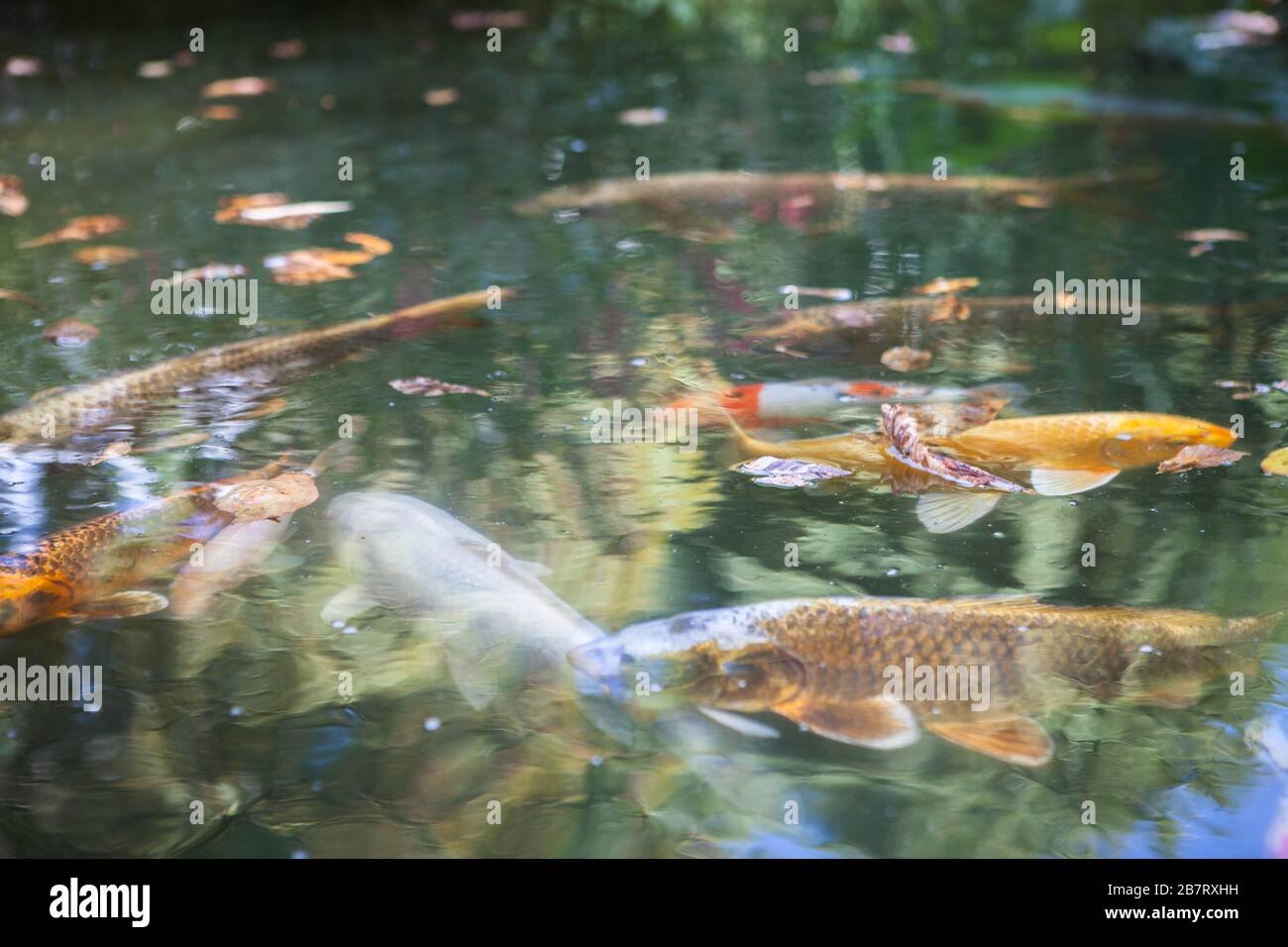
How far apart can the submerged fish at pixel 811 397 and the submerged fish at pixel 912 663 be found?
31.8 inches

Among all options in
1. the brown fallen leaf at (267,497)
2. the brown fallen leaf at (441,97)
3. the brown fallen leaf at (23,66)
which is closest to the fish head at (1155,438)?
the brown fallen leaf at (267,497)

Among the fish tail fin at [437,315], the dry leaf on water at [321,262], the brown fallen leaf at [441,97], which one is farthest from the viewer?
the brown fallen leaf at [441,97]

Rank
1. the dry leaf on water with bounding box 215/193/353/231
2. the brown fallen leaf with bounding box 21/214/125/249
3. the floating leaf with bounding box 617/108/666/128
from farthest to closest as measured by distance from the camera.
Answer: the floating leaf with bounding box 617/108/666/128 < the dry leaf on water with bounding box 215/193/353/231 < the brown fallen leaf with bounding box 21/214/125/249

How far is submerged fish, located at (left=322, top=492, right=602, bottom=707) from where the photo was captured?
196 centimetres

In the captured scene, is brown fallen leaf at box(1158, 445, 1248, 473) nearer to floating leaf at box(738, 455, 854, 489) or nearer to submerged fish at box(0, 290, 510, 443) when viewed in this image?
floating leaf at box(738, 455, 854, 489)

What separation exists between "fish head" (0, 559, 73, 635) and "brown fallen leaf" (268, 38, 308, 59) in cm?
569

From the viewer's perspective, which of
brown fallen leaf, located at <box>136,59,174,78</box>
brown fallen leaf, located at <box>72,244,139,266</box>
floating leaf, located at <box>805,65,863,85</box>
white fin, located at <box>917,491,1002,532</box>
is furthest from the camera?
brown fallen leaf, located at <box>136,59,174,78</box>

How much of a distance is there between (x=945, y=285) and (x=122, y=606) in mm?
2299

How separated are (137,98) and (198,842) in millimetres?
5297

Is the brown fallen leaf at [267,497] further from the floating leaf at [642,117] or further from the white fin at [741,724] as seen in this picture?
the floating leaf at [642,117]

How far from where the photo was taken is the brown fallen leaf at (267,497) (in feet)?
7.66

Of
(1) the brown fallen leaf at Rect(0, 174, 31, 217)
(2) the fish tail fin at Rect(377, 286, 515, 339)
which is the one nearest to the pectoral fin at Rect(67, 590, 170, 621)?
(2) the fish tail fin at Rect(377, 286, 515, 339)

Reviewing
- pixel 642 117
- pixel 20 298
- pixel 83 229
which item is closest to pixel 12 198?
pixel 83 229
